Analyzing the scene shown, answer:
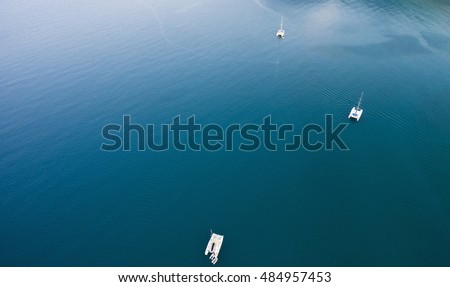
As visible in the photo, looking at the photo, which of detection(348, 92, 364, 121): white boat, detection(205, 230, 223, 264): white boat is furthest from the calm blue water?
detection(348, 92, 364, 121): white boat

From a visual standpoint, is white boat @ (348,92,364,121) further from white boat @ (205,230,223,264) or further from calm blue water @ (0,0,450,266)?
white boat @ (205,230,223,264)

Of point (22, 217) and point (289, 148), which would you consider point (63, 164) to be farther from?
point (289, 148)

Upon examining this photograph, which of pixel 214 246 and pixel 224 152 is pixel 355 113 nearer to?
pixel 224 152

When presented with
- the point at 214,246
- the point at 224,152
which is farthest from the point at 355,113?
the point at 214,246

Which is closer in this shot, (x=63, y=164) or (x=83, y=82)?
(x=63, y=164)

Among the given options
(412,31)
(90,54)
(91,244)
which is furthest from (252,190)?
(412,31)

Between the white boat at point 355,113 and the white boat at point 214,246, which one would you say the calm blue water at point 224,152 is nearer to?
the white boat at point 214,246
